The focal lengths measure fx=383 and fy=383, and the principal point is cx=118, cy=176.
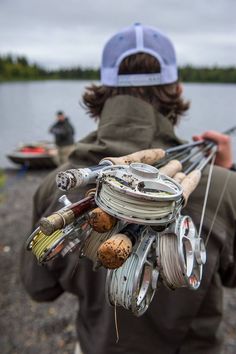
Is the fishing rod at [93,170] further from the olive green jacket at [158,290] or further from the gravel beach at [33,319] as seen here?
the gravel beach at [33,319]

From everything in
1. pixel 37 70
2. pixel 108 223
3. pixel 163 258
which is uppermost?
pixel 108 223

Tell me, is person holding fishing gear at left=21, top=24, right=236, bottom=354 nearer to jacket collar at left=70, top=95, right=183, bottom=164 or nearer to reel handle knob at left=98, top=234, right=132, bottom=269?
jacket collar at left=70, top=95, right=183, bottom=164

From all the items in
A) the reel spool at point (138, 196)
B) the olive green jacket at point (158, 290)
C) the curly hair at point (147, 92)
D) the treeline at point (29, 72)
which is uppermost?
the curly hair at point (147, 92)

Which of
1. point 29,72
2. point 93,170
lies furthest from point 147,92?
point 29,72

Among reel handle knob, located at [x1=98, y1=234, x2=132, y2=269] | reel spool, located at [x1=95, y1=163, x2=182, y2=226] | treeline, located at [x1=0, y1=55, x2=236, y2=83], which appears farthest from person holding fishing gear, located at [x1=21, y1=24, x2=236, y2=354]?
treeline, located at [x1=0, y1=55, x2=236, y2=83]

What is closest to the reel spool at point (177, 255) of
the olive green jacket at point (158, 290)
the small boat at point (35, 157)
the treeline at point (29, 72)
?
the olive green jacket at point (158, 290)

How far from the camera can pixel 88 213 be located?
111cm

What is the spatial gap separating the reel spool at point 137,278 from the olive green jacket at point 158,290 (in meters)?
0.45

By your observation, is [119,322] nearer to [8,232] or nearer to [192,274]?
[192,274]

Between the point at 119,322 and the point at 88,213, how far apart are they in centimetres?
95

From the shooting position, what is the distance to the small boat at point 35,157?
47.4 ft

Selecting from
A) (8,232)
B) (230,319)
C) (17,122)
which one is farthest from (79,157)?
(17,122)

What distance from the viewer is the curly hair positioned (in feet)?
5.79

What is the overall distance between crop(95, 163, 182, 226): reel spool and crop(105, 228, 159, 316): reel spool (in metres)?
0.11
